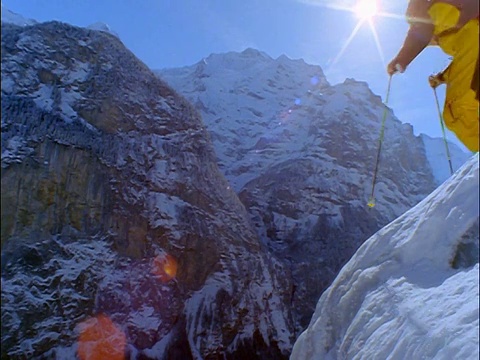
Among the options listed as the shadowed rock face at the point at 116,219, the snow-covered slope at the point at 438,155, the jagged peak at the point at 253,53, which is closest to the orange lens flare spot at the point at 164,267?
the shadowed rock face at the point at 116,219

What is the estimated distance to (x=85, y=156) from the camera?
21.7m

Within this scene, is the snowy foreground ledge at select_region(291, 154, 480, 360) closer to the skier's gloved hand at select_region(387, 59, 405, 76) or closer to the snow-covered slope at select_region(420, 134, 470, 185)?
the skier's gloved hand at select_region(387, 59, 405, 76)

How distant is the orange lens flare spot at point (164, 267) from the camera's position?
21.9 meters

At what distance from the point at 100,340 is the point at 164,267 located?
15.7ft

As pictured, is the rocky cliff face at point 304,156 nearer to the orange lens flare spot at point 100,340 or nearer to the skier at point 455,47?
the orange lens flare spot at point 100,340

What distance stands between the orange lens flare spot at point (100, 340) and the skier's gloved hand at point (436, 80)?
1885cm

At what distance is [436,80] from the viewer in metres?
2.46

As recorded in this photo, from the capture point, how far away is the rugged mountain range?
18422 mm

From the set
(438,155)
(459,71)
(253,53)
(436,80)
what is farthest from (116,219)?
(438,155)

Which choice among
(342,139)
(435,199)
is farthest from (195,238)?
(342,139)

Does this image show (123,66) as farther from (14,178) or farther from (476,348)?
(476,348)

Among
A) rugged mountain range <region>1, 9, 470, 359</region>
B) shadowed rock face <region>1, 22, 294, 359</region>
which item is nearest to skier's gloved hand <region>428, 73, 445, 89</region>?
rugged mountain range <region>1, 9, 470, 359</region>

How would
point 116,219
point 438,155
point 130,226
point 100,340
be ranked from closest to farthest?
point 100,340 → point 116,219 → point 130,226 → point 438,155

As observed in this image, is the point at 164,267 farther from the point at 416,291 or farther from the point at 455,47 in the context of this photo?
the point at 455,47
